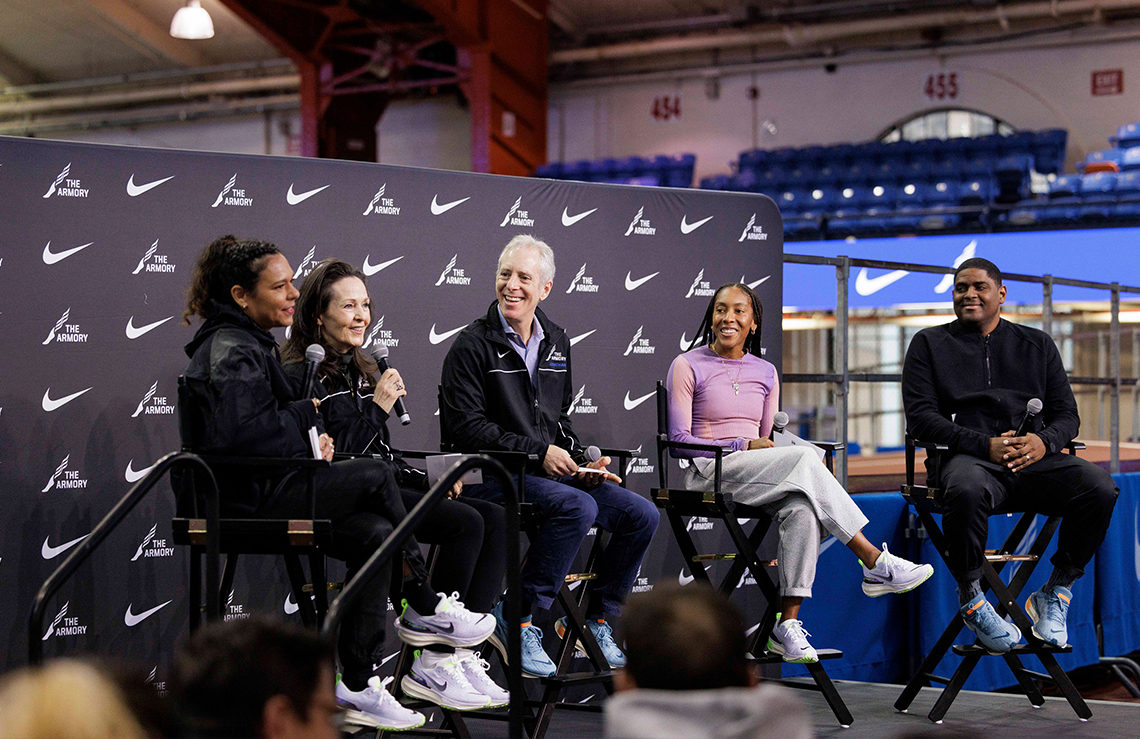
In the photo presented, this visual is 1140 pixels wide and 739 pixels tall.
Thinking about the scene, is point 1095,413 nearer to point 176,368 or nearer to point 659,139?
point 659,139

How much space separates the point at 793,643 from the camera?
3904mm

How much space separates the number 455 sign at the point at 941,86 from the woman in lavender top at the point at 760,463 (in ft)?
40.2

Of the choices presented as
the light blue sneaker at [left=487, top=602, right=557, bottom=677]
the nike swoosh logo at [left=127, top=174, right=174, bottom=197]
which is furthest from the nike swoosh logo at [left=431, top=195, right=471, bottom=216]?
the light blue sneaker at [left=487, top=602, right=557, bottom=677]

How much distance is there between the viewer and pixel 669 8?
16.3 metres

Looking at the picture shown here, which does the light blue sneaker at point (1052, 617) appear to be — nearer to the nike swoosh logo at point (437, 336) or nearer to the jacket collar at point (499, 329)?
the jacket collar at point (499, 329)

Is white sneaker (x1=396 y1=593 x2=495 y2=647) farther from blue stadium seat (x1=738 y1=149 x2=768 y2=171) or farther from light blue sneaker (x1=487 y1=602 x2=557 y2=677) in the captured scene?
blue stadium seat (x1=738 y1=149 x2=768 y2=171)

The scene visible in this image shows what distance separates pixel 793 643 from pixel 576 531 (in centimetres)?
89

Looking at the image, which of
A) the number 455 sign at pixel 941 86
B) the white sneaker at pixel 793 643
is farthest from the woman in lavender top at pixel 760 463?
the number 455 sign at pixel 941 86

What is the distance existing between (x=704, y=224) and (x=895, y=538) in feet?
5.69

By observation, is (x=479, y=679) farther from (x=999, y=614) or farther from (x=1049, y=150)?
(x=1049, y=150)

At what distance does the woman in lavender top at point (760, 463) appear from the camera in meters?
3.95

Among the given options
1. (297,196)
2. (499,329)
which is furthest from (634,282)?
(297,196)

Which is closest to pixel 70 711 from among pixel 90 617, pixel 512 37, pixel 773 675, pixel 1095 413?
pixel 90 617

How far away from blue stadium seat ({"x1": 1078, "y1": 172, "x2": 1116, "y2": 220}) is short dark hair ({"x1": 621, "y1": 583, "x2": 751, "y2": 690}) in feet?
37.2
